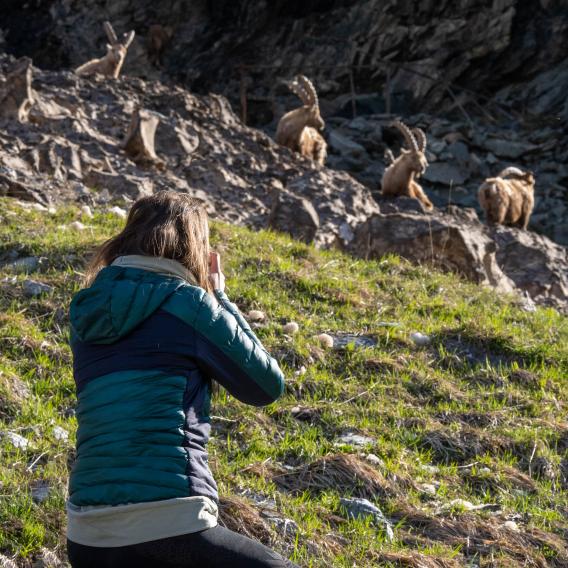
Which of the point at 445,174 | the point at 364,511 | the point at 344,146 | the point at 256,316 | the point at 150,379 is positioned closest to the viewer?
the point at 150,379

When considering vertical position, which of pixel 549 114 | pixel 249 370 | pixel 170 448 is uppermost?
pixel 249 370

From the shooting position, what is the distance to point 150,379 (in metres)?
2.62

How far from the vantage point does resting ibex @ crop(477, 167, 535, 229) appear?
14.9 m

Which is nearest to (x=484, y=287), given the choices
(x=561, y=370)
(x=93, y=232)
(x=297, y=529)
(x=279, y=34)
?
(x=561, y=370)

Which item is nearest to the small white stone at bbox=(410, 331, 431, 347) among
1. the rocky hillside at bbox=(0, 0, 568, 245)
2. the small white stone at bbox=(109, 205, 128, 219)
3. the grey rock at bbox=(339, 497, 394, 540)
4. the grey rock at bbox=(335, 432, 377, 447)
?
the grey rock at bbox=(335, 432, 377, 447)

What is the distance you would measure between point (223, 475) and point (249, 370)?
6.02 feet

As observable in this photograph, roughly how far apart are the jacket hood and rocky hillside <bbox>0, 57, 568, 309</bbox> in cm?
673

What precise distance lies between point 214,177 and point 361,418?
726 cm

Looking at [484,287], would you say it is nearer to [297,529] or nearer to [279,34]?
[297,529]

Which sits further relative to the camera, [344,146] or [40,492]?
[344,146]

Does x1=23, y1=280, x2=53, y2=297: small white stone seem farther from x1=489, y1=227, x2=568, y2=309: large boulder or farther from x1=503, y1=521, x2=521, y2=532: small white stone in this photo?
x1=489, y1=227, x2=568, y2=309: large boulder

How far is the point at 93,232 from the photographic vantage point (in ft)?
26.7

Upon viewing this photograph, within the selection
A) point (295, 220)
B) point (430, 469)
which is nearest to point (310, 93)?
point (295, 220)

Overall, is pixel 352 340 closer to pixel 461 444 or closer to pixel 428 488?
pixel 461 444
